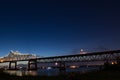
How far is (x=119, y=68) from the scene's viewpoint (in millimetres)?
32781

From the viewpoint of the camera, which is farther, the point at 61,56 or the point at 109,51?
the point at 61,56

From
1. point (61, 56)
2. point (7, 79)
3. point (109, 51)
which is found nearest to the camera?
point (7, 79)

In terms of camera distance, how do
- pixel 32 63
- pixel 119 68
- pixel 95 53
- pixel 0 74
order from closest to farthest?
pixel 0 74 < pixel 119 68 < pixel 95 53 < pixel 32 63

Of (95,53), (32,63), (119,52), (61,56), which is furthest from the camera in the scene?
(32,63)

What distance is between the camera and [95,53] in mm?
121688

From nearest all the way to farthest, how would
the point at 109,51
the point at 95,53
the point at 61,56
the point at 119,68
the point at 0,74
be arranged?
1. the point at 0,74
2. the point at 119,68
3. the point at 109,51
4. the point at 95,53
5. the point at 61,56

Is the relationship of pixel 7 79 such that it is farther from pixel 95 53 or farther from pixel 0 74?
pixel 95 53

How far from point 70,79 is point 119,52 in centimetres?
8534

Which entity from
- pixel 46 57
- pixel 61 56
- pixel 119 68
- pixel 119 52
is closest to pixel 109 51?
pixel 119 52

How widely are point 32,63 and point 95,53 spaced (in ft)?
245

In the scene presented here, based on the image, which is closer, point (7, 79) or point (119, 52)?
point (7, 79)

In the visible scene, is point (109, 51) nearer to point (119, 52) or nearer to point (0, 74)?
point (119, 52)

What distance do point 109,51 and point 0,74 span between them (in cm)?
9175

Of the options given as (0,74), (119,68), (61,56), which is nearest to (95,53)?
(61,56)
